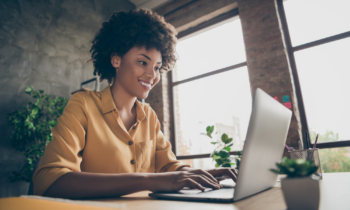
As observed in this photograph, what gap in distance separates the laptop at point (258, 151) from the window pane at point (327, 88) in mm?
2633

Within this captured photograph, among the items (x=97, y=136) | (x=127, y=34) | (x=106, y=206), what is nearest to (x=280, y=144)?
(x=106, y=206)

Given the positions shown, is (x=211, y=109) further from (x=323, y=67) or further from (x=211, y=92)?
(x=323, y=67)

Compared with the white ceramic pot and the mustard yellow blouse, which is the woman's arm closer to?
the mustard yellow blouse

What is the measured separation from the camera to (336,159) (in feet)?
8.52

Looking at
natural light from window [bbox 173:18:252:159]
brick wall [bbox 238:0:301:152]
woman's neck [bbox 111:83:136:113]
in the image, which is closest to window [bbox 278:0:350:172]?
brick wall [bbox 238:0:301:152]

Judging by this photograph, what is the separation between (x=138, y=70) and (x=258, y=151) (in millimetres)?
910

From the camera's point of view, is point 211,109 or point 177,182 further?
point 211,109

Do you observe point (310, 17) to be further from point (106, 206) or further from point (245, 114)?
point (106, 206)

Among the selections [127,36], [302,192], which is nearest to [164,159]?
[127,36]

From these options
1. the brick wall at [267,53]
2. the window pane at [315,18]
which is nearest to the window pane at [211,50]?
the brick wall at [267,53]

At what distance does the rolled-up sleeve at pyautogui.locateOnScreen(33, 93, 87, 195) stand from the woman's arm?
0.04 m

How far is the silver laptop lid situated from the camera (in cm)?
47

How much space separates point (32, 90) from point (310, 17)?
4116 mm

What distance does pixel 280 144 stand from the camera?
0.70 meters
